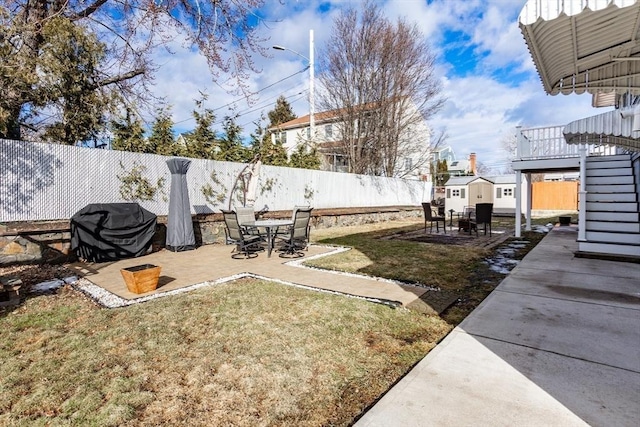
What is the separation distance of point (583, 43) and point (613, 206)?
18.9ft

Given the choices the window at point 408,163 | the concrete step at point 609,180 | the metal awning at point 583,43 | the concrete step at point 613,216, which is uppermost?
the window at point 408,163

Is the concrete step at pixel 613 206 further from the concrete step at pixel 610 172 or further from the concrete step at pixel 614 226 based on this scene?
the concrete step at pixel 610 172

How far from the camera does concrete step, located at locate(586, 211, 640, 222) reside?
7049 mm

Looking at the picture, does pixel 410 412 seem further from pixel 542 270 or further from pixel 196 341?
pixel 542 270

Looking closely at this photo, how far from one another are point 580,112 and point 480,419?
93.4 ft

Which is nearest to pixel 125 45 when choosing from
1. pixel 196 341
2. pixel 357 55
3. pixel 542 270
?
pixel 196 341

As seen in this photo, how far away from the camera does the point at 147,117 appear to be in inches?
356

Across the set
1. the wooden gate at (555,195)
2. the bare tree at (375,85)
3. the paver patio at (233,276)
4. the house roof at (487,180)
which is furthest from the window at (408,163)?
the paver patio at (233,276)

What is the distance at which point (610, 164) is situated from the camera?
29.3 ft

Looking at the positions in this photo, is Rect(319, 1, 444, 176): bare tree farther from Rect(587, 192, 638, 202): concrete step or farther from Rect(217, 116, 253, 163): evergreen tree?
Rect(587, 192, 638, 202): concrete step

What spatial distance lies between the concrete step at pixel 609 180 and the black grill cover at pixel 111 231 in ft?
36.7

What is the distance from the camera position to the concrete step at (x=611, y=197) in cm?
755

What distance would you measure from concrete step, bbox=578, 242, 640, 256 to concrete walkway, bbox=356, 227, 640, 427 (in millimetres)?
2894

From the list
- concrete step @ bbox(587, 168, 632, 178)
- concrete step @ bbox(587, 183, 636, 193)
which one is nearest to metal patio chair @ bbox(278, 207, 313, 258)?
concrete step @ bbox(587, 183, 636, 193)
